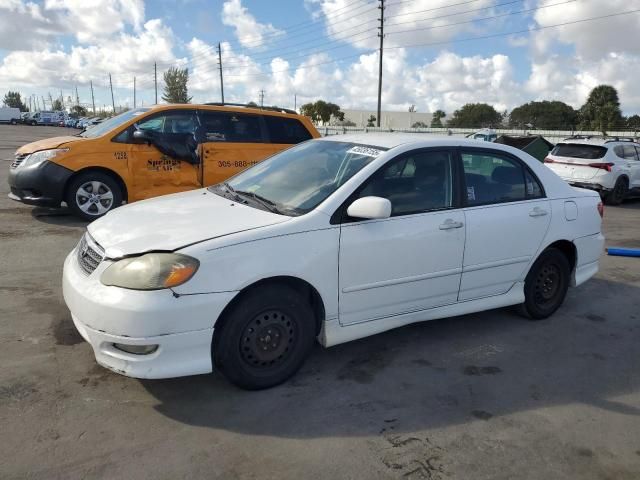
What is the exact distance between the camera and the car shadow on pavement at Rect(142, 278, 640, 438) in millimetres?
3152


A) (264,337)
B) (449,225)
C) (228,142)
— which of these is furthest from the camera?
(228,142)

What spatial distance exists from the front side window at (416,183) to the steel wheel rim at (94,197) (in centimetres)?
559

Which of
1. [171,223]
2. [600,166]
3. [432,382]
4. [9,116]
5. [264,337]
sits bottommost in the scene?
[432,382]

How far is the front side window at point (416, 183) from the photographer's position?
3.81 metres

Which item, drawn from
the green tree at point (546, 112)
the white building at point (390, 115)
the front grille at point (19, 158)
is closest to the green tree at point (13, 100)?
the white building at point (390, 115)

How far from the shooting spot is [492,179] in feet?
14.7

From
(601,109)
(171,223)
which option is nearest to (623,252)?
(171,223)

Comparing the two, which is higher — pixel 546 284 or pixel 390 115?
pixel 390 115

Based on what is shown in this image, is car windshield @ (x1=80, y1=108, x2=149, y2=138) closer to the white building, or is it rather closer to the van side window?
the van side window

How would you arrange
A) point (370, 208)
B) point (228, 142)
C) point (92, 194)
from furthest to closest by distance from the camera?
point (228, 142), point (92, 194), point (370, 208)

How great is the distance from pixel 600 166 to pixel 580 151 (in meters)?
0.69

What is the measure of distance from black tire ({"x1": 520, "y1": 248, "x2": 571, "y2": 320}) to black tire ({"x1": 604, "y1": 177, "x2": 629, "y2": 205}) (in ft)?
31.8

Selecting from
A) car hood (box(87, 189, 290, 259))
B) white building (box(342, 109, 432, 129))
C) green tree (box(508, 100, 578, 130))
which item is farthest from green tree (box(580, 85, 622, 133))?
car hood (box(87, 189, 290, 259))

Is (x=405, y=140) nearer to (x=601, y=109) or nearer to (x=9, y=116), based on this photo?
(x=601, y=109)
